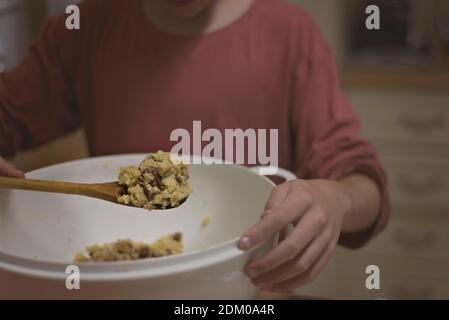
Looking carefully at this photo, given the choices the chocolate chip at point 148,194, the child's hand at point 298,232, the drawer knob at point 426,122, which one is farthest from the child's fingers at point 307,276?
the drawer knob at point 426,122

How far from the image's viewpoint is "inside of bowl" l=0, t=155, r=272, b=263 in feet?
1.39

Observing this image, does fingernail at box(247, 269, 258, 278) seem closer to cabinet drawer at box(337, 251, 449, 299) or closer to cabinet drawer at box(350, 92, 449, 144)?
cabinet drawer at box(337, 251, 449, 299)

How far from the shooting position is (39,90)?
0.45 meters

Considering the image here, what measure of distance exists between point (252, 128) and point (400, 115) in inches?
9.3

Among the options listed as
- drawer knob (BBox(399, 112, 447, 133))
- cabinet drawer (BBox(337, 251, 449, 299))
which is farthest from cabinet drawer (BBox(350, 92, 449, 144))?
cabinet drawer (BBox(337, 251, 449, 299))

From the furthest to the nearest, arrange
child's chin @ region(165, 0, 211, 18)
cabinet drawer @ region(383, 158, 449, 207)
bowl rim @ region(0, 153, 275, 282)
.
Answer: cabinet drawer @ region(383, 158, 449, 207) < child's chin @ region(165, 0, 211, 18) < bowl rim @ region(0, 153, 275, 282)

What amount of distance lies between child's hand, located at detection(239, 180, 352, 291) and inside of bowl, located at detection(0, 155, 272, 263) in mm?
41

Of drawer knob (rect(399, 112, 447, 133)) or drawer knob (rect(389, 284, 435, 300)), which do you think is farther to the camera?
drawer knob (rect(399, 112, 447, 133))

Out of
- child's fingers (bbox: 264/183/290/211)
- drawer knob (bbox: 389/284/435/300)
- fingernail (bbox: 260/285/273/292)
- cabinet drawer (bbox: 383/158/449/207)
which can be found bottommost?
drawer knob (bbox: 389/284/435/300)

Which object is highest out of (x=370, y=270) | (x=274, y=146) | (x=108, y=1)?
(x=108, y=1)

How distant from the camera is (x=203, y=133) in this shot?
449 millimetres

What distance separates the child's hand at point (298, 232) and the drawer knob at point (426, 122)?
0.64 feet

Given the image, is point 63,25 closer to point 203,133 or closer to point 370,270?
point 203,133

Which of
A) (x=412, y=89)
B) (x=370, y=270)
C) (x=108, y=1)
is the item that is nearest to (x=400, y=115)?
(x=412, y=89)
